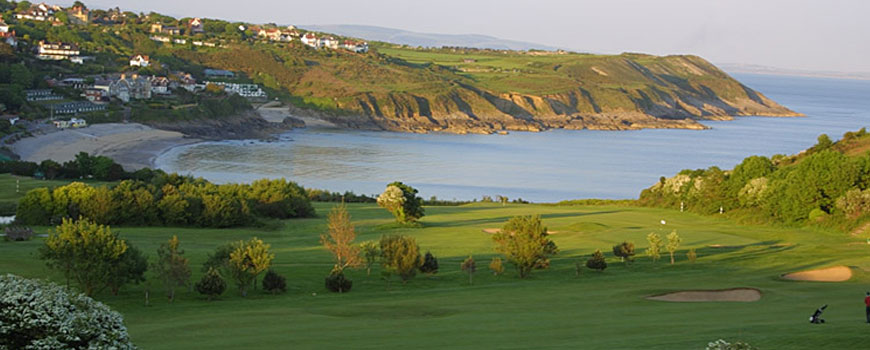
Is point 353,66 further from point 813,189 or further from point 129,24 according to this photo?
point 813,189

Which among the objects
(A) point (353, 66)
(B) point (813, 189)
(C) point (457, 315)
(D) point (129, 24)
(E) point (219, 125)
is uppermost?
(D) point (129, 24)

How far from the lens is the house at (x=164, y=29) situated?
168150mm

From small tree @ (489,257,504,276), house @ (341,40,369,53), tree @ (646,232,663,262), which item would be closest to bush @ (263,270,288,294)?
small tree @ (489,257,504,276)

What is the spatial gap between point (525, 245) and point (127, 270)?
38.3ft

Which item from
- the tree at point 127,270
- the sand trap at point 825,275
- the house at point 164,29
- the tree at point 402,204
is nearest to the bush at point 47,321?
the tree at point 127,270

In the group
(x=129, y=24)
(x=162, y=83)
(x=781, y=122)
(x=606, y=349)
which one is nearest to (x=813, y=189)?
(x=606, y=349)

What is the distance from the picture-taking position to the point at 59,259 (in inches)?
917

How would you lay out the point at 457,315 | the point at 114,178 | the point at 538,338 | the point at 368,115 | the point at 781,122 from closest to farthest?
the point at 538,338 → the point at 457,315 → the point at 114,178 → the point at 368,115 → the point at 781,122

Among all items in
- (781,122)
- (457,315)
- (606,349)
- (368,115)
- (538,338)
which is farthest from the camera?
(781,122)

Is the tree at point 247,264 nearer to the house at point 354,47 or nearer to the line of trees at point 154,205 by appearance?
the line of trees at point 154,205

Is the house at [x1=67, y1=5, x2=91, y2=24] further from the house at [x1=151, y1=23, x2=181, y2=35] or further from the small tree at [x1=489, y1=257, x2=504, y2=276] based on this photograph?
the small tree at [x1=489, y1=257, x2=504, y2=276]

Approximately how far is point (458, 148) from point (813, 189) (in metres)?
72.0

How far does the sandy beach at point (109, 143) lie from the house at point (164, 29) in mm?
75601

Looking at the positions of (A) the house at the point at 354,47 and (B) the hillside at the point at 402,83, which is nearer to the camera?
(B) the hillside at the point at 402,83
